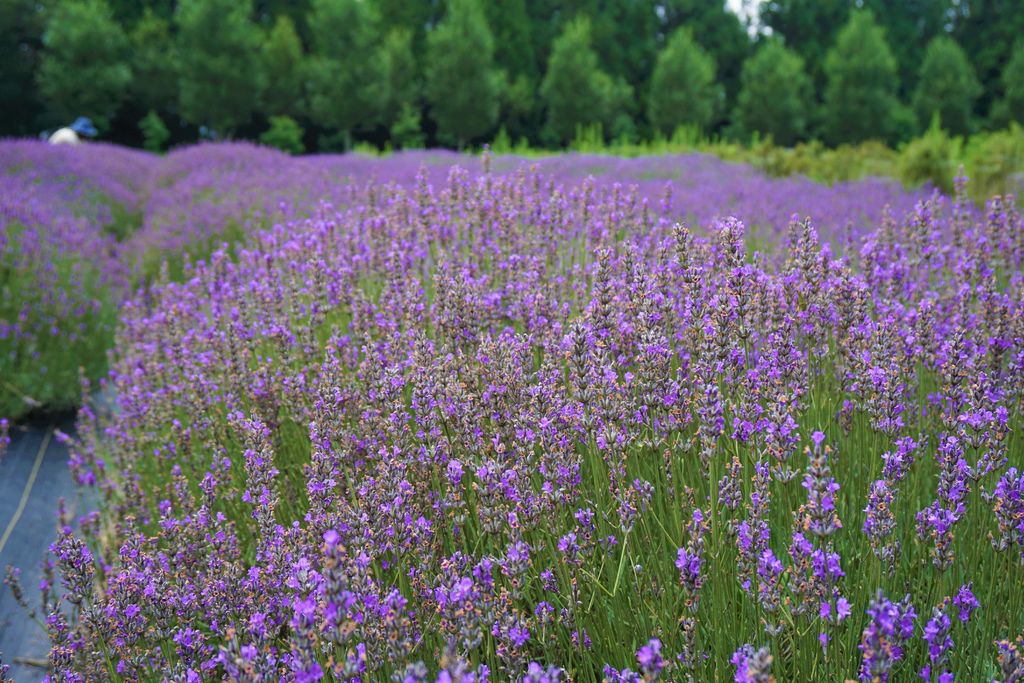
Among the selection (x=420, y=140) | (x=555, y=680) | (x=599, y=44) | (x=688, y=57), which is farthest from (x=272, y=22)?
(x=555, y=680)

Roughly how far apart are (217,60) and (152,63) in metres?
3.28

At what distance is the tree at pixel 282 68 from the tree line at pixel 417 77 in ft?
0.18

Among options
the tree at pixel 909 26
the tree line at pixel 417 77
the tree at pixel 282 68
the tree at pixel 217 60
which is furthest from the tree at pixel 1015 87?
the tree at pixel 217 60

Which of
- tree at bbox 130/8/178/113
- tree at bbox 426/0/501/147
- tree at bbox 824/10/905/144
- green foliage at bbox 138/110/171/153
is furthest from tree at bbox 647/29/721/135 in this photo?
green foliage at bbox 138/110/171/153

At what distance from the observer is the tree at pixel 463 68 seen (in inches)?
1017

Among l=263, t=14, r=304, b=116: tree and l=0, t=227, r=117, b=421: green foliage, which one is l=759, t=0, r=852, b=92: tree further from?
l=0, t=227, r=117, b=421: green foliage

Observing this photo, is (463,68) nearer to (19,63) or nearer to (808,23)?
(19,63)

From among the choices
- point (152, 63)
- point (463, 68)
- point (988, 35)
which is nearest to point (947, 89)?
point (988, 35)

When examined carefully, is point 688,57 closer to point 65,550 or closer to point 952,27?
point 952,27

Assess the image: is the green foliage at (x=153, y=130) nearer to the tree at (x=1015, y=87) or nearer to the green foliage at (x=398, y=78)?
the green foliage at (x=398, y=78)

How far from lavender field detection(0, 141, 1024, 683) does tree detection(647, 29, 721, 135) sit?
79.4ft

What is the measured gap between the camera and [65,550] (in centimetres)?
190

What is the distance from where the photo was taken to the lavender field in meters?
1.69

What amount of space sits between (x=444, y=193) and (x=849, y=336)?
9.02 feet
